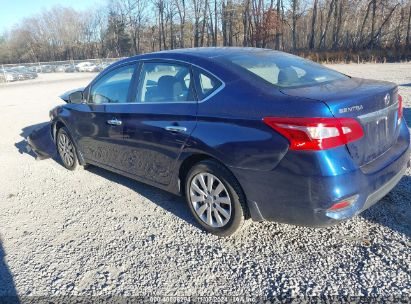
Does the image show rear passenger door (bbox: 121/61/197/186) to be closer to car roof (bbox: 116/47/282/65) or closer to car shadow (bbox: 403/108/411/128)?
car roof (bbox: 116/47/282/65)

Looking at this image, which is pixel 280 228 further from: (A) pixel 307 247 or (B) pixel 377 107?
(B) pixel 377 107

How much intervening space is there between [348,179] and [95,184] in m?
3.52

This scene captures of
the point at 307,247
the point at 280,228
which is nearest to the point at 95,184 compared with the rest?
the point at 280,228

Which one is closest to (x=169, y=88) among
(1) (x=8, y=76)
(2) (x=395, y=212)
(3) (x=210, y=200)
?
(3) (x=210, y=200)

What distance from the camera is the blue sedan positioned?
2365 millimetres

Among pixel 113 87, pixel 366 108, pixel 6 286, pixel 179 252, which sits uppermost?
pixel 113 87

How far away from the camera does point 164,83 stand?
3.46 m

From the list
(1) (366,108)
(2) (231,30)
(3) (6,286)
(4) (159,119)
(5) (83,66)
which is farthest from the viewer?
(2) (231,30)

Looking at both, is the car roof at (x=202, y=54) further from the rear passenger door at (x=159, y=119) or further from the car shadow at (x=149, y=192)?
the car shadow at (x=149, y=192)

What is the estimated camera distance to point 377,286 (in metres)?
2.34

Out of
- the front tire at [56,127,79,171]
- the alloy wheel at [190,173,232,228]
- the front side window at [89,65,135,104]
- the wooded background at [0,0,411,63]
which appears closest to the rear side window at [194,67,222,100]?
the alloy wheel at [190,173,232,228]

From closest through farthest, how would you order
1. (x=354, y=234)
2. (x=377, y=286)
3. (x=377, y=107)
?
(x=377, y=286), (x=377, y=107), (x=354, y=234)

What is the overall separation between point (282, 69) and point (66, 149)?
3730mm

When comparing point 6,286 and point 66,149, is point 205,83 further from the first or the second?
point 66,149
